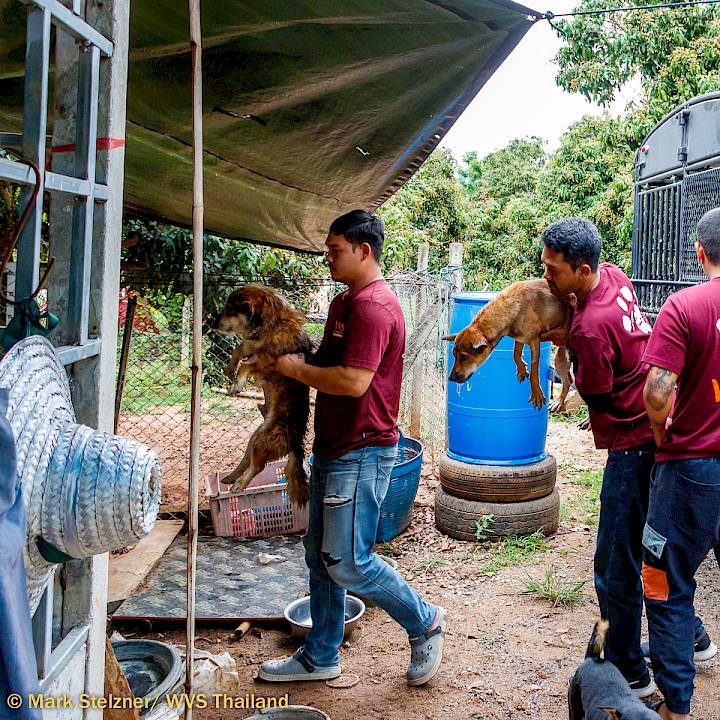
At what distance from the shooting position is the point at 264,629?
4.34 metres

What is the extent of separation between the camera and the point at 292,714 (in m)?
3.12

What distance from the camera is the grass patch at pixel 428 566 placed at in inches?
206

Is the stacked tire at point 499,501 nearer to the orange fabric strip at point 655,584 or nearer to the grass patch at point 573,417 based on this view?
the orange fabric strip at point 655,584

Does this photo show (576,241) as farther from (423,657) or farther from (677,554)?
(423,657)

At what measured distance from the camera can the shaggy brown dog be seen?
12.3 feet

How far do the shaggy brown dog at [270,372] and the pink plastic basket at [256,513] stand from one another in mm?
1330

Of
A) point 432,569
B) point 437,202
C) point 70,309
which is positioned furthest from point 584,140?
point 70,309

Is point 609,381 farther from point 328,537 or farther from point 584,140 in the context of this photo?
Result: point 584,140

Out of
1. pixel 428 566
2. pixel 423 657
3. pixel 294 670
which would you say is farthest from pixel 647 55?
pixel 294 670

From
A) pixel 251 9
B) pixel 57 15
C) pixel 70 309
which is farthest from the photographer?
A: pixel 251 9

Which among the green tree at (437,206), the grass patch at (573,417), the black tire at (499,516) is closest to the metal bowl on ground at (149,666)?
the black tire at (499,516)

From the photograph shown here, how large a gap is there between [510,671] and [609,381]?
1.79 metres

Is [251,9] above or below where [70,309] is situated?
above

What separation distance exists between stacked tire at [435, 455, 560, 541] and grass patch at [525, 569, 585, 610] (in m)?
0.70
